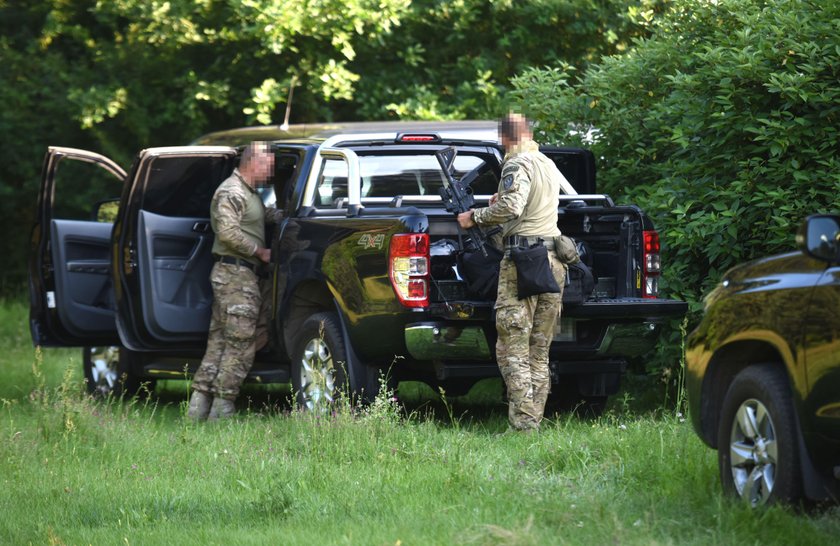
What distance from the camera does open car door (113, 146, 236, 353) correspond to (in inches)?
391

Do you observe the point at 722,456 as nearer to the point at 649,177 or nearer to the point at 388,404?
the point at 388,404

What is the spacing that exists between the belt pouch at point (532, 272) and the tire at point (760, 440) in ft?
7.21

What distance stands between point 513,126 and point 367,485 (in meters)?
2.66

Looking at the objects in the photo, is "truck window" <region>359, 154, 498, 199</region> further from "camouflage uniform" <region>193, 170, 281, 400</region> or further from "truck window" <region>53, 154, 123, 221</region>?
"truck window" <region>53, 154, 123, 221</region>

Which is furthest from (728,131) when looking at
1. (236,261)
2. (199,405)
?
(199,405)

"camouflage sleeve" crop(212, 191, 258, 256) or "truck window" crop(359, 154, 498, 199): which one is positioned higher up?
"truck window" crop(359, 154, 498, 199)

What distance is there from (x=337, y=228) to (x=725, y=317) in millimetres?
3353

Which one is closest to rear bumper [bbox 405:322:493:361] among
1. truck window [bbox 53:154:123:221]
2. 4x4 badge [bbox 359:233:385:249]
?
4x4 badge [bbox 359:233:385:249]

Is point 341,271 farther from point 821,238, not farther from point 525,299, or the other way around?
point 821,238

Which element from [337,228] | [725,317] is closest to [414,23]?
[337,228]

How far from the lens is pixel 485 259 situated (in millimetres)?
8359

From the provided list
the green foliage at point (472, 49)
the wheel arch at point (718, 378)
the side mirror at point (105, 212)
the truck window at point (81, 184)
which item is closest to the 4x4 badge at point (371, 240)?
the wheel arch at point (718, 378)

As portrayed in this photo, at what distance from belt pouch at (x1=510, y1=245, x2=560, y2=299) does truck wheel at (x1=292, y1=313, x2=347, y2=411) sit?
4.21 feet

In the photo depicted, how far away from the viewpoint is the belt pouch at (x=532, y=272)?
26.0 ft
